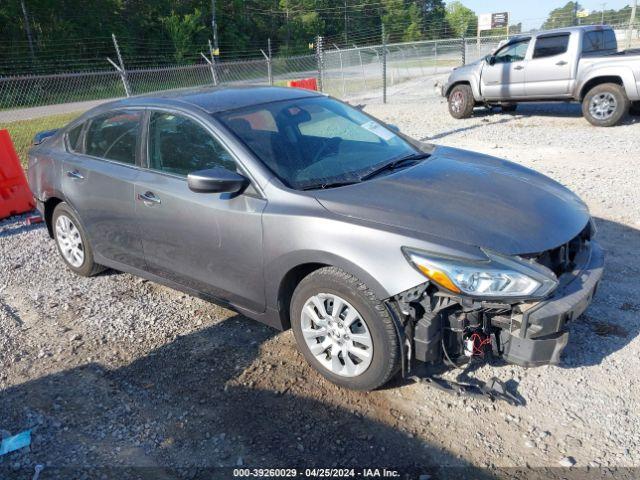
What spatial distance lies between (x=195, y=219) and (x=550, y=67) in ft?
33.0

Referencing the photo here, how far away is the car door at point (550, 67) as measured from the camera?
1078 centimetres

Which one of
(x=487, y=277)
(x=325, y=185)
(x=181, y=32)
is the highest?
(x=181, y=32)

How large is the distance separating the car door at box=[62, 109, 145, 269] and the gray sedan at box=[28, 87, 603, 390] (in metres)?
0.02

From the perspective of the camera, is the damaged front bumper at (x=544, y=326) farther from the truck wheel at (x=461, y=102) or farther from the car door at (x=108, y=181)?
the truck wheel at (x=461, y=102)

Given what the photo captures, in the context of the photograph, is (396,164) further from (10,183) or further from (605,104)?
(605,104)

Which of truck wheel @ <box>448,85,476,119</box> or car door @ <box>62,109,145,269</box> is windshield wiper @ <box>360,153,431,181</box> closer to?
car door @ <box>62,109,145,269</box>

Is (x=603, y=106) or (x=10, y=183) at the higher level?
(x=603, y=106)

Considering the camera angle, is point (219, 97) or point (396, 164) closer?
point (396, 164)

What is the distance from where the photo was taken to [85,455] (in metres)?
2.74

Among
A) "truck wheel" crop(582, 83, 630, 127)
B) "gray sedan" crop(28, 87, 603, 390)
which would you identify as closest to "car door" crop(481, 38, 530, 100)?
"truck wheel" crop(582, 83, 630, 127)

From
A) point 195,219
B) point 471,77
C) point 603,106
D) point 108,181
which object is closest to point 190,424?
point 195,219

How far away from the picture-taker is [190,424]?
2.93 metres

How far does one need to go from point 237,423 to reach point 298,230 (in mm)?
1149

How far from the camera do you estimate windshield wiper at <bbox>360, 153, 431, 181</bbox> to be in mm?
3439
